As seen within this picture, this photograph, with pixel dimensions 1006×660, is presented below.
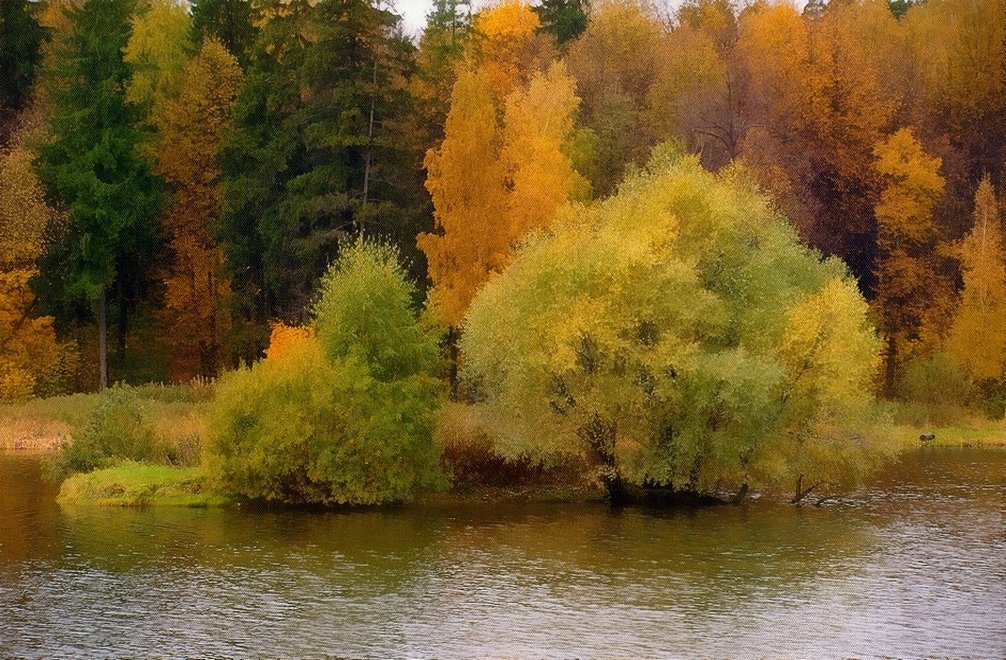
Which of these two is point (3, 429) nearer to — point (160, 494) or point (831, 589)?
point (160, 494)

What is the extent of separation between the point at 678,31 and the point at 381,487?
55.2m

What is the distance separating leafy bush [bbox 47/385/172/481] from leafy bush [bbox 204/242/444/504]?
3802 millimetres

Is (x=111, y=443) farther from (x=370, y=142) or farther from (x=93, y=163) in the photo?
(x=93, y=163)

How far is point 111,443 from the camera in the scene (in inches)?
1630

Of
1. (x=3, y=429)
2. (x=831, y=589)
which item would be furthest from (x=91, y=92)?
(x=831, y=589)

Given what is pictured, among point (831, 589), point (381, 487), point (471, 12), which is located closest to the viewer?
point (831, 589)

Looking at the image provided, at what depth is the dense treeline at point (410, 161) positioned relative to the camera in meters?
58.2

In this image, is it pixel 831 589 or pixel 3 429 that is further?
pixel 3 429

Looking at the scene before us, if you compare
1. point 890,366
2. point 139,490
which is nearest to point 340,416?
point 139,490

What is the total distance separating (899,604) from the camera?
27.9 metres

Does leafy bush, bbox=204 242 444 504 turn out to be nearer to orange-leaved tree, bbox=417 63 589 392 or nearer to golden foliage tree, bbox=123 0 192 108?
orange-leaved tree, bbox=417 63 589 392

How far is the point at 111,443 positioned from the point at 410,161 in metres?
24.5

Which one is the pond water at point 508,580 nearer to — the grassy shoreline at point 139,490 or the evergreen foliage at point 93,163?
the grassy shoreline at point 139,490

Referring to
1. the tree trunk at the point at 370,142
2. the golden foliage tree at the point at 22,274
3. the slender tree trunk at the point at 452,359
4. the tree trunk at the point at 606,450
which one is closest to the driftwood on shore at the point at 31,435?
the golden foliage tree at the point at 22,274
